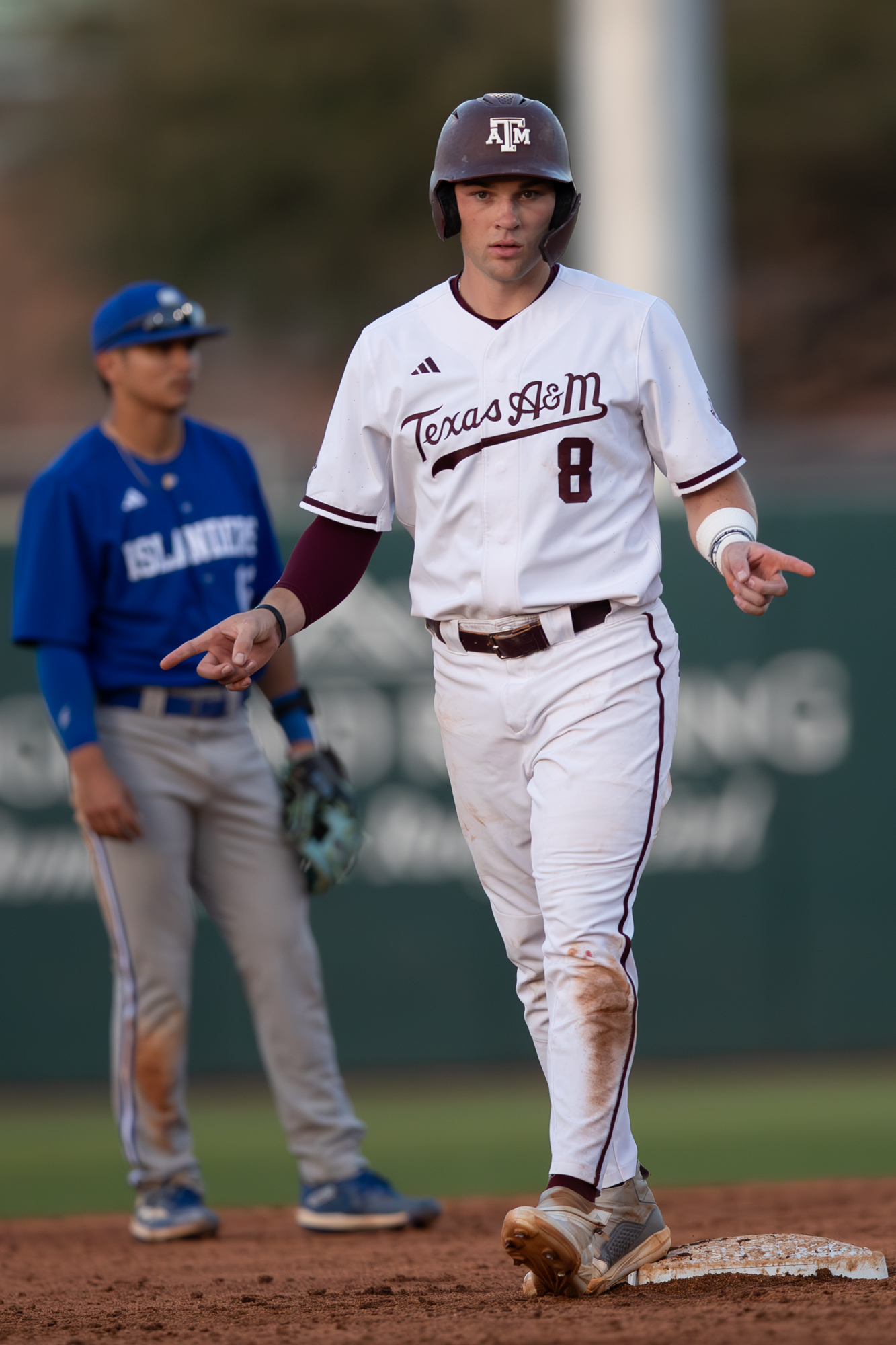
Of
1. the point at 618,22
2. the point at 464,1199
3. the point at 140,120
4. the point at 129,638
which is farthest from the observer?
the point at 140,120

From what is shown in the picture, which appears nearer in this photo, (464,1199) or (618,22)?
(464,1199)

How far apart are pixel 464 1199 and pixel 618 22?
685 centimetres

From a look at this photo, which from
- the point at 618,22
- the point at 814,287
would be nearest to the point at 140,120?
the point at 814,287

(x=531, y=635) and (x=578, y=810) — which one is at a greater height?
(x=531, y=635)

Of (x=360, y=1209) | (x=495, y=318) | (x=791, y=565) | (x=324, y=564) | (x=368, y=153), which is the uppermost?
(x=368, y=153)

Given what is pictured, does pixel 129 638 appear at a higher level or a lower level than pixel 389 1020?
higher

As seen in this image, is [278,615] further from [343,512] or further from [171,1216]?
[171,1216]

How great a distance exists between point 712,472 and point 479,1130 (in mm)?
3725

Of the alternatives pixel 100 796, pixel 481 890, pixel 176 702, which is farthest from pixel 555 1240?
pixel 481 890

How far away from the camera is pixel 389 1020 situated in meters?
7.75

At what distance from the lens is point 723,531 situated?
345cm

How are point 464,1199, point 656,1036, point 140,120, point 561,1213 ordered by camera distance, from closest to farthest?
point 561,1213 < point 464,1199 < point 656,1036 < point 140,120

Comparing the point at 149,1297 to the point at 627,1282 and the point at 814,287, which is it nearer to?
the point at 627,1282

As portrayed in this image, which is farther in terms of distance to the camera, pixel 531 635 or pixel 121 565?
pixel 121 565
